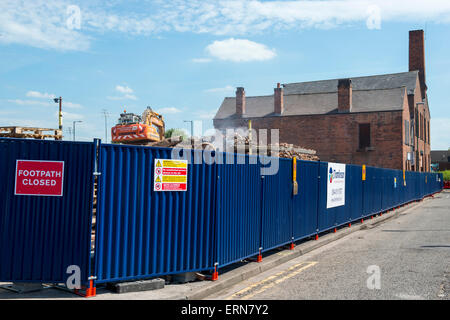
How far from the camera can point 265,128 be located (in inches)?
1684

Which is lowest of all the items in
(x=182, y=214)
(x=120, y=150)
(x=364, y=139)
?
(x=182, y=214)

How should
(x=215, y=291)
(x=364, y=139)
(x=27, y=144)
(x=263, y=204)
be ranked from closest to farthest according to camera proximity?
(x=27, y=144) < (x=215, y=291) < (x=263, y=204) < (x=364, y=139)

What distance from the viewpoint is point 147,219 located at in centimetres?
626

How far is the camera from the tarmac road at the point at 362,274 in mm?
6270

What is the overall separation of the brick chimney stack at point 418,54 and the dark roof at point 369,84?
555cm

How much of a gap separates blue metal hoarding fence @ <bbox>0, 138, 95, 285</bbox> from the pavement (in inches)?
17.0

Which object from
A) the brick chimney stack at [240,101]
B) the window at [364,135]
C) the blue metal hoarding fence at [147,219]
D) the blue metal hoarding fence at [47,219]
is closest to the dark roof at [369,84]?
the window at [364,135]

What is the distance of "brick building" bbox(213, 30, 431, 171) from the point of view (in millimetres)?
38000

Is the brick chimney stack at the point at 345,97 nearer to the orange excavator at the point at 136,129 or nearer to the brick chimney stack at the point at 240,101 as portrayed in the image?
the brick chimney stack at the point at 240,101

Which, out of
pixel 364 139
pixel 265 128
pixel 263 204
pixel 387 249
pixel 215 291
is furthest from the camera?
pixel 265 128
